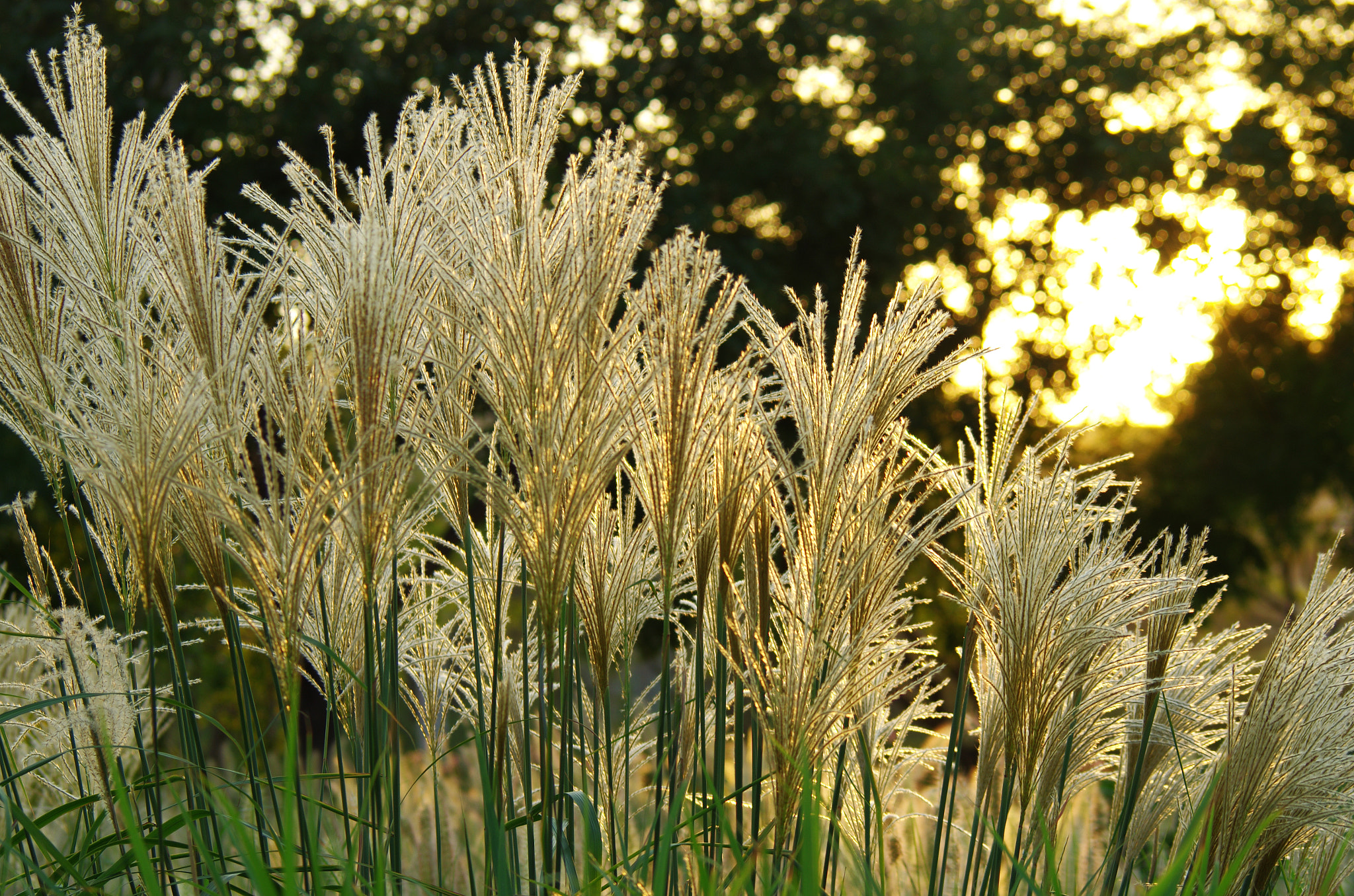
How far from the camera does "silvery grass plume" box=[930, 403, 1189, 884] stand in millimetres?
1697

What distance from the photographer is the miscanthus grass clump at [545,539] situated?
1.45m

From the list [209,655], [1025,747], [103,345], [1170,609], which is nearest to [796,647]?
[1025,747]

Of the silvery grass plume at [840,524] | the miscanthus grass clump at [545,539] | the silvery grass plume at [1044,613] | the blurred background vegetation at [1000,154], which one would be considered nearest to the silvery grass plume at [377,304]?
the miscanthus grass clump at [545,539]

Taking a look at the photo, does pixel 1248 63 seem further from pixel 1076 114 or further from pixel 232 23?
pixel 232 23

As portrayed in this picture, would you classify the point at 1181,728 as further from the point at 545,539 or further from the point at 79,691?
the point at 79,691

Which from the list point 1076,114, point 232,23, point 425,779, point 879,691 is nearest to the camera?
point 879,691

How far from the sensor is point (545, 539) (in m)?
1.47

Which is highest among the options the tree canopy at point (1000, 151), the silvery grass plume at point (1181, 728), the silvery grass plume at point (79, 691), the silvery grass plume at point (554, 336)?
the tree canopy at point (1000, 151)

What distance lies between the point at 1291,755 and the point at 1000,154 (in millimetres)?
10274

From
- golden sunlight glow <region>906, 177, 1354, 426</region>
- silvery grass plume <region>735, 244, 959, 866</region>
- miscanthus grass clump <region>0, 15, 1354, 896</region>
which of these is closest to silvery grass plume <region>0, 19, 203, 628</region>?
miscanthus grass clump <region>0, 15, 1354, 896</region>

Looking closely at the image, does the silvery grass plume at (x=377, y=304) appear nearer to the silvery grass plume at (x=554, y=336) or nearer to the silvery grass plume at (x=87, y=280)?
the silvery grass plume at (x=554, y=336)

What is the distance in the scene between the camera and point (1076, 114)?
11.0 m

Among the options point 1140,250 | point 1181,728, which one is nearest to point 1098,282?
point 1140,250

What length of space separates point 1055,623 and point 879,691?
1.21 feet
